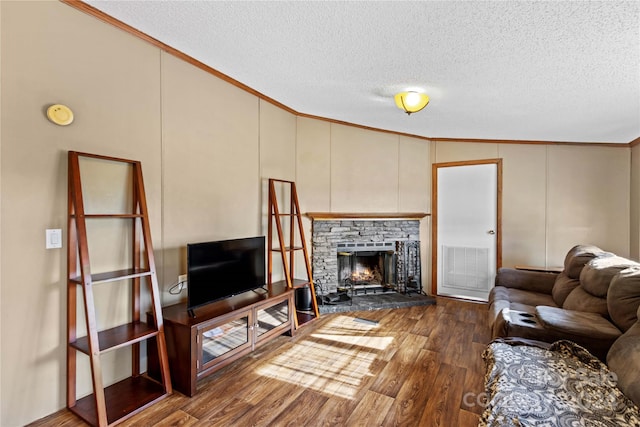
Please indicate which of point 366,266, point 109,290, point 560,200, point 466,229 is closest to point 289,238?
point 366,266

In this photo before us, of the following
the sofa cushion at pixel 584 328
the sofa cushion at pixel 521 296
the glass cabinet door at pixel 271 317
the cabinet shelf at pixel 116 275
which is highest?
the cabinet shelf at pixel 116 275

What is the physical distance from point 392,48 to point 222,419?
2735mm

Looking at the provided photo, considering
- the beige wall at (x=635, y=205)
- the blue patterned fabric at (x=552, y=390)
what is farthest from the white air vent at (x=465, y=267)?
the blue patterned fabric at (x=552, y=390)

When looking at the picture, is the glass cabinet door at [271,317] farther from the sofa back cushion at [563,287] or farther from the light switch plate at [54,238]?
the sofa back cushion at [563,287]

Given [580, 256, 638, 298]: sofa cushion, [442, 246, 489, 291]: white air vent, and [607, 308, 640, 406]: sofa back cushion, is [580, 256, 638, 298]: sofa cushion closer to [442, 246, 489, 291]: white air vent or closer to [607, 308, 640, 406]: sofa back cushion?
[607, 308, 640, 406]: sofa back cushion

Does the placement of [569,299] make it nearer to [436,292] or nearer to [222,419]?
[436,292]

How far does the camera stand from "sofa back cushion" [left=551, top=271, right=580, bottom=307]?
2873mm

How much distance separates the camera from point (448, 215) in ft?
15.5

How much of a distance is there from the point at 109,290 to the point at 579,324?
3.15m

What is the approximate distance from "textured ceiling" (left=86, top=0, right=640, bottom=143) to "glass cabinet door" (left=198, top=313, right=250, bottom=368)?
6.89 feet

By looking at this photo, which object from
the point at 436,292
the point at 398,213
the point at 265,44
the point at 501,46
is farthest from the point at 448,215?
the point at 265,44

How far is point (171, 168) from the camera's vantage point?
8.21ft

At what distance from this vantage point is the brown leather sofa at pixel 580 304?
194 centimetres

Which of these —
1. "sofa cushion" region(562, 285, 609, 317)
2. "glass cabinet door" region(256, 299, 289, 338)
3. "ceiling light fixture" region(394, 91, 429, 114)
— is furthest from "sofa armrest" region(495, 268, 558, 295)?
"glass cabinet door" region(256, 299, 289, 338)
